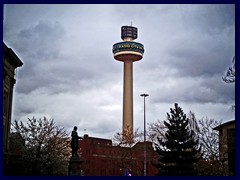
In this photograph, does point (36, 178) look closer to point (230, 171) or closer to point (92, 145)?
point (230, 171)

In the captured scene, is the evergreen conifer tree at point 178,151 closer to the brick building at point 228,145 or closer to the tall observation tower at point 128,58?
the brick building at point 228,145

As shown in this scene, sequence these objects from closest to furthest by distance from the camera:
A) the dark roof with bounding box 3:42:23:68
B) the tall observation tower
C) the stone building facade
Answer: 1. the dark roof with bounding box 3:42:23:68
2. the stone building facade
3. the tall observation tower

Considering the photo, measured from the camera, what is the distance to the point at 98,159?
6869 cm

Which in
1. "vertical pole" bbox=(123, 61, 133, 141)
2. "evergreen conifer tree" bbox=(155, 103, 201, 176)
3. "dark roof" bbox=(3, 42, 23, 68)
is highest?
"vertical pole" bbox=(123, 61, 133, 141)

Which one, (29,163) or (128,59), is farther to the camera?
(128,59)

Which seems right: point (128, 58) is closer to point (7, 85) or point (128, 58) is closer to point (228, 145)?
point (228, 145)

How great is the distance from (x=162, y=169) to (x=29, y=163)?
41.6 feet

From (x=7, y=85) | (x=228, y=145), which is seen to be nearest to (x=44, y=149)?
(x=7, y=85)

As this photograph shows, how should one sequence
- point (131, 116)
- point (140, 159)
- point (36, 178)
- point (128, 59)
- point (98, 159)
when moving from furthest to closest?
point (128, 59) < point (131, 116) < point (98, 159) < point (140, 159) < point (36, 178)

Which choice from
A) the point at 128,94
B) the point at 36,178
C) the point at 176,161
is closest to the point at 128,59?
the point at 128,94

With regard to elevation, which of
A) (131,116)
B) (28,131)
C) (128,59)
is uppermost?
(128,59)

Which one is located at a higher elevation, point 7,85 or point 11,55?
point 11,55

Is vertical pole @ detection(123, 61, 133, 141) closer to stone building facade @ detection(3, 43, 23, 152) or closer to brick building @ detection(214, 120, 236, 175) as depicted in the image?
brick building @ detection(214, 120, 236, 175)

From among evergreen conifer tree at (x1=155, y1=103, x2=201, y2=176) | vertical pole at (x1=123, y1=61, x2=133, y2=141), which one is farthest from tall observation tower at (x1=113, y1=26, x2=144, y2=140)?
evergreen conifer tree at (x1=155, y1=103, x2=201, y2=176)
